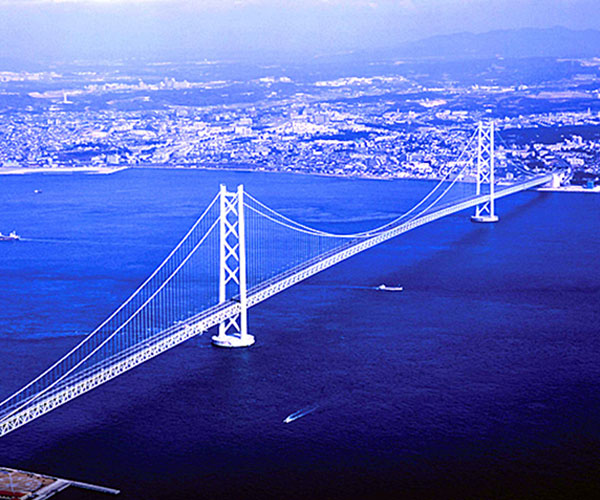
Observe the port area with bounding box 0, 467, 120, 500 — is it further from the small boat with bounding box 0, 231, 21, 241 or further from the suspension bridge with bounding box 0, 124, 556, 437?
the small boat with bounding box 0, 231, 21, 241

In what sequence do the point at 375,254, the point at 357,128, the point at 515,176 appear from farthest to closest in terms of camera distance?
the point at 357,128, the point at 515,176, the point at 375,254

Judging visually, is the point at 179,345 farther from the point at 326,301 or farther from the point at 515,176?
the point at 515,176

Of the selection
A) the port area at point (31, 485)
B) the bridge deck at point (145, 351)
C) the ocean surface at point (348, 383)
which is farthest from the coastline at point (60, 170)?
the port area at point (31, 485)

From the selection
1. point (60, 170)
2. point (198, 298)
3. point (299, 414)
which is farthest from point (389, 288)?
point (60, 170)

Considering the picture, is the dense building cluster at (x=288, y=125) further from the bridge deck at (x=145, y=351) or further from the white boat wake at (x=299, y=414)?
the white boat wake at (x=299, y=414)

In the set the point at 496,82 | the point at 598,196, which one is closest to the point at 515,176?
the point at 598,196
